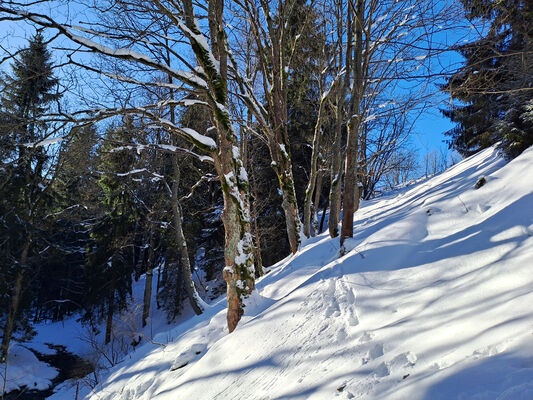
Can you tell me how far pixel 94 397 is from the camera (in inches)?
216

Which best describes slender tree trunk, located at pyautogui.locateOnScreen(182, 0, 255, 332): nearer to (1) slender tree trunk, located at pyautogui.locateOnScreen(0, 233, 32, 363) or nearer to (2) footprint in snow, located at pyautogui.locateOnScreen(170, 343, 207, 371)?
(2) footprint in snow, located at pyautogui.locateOnScreen(170, 343, 207, 371)

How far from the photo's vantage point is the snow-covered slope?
1602 mm

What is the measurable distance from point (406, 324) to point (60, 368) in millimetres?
18832

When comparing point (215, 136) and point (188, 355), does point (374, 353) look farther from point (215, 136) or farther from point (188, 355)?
point (215, 136)

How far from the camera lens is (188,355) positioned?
14.3ft

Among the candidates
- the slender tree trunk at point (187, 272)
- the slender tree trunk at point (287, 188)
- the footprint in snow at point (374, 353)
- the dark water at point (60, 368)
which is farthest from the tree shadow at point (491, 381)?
the dark water at point (60, 368)

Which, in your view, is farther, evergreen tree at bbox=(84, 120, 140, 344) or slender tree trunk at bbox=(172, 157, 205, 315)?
evergreen tree at bbox=(84, 120, 140, 344)

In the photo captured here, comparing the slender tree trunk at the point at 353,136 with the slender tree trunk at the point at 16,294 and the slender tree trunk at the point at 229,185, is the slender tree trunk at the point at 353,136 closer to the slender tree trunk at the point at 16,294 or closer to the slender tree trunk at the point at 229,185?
the slender tree trunk at the point at 229,185

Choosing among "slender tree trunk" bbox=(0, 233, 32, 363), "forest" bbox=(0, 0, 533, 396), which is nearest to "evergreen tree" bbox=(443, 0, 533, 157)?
"forest" bbox=(0, 0, 533, 396)

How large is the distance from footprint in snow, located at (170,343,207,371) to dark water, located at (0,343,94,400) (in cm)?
817

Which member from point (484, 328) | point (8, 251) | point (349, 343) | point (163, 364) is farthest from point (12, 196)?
point (484, 328)

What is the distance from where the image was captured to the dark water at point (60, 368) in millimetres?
10867

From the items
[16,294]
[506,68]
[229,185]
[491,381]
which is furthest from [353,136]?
[16,294]

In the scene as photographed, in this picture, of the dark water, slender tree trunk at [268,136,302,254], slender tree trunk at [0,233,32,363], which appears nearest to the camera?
slender tree trunk at [268,136,302,254]
